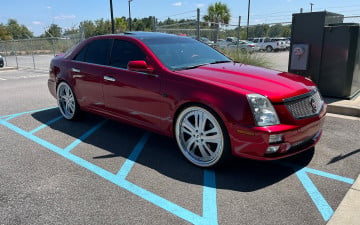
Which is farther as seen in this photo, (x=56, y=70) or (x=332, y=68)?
(x=332, y=68)

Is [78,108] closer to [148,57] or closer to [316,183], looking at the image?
[148,57]

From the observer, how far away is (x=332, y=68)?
6.62m

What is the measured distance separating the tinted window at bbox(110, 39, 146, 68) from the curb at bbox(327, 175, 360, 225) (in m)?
2.90

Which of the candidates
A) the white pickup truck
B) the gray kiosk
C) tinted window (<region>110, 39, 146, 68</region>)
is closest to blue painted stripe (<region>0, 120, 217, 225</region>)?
tinted window (<region>110, 39, 146, 68</region>)

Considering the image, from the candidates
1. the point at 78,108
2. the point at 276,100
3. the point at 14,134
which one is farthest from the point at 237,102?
the point at 14,134

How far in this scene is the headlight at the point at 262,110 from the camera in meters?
3.15

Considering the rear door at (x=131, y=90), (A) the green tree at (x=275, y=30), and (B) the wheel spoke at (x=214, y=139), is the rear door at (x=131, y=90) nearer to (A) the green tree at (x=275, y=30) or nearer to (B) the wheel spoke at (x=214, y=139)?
(B) the wheel spoke at (x=214, y=139)

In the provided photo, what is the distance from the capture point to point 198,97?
11.4ft

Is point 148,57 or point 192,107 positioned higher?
point 148,57

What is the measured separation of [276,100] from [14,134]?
426 cm

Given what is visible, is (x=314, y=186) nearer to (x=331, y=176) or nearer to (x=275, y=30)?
(x=331, y=176)

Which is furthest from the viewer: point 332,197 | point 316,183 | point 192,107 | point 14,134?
point 14,134

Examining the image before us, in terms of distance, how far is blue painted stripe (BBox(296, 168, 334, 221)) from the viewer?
2771mm

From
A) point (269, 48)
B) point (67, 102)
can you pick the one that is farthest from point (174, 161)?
point (269, 48)
